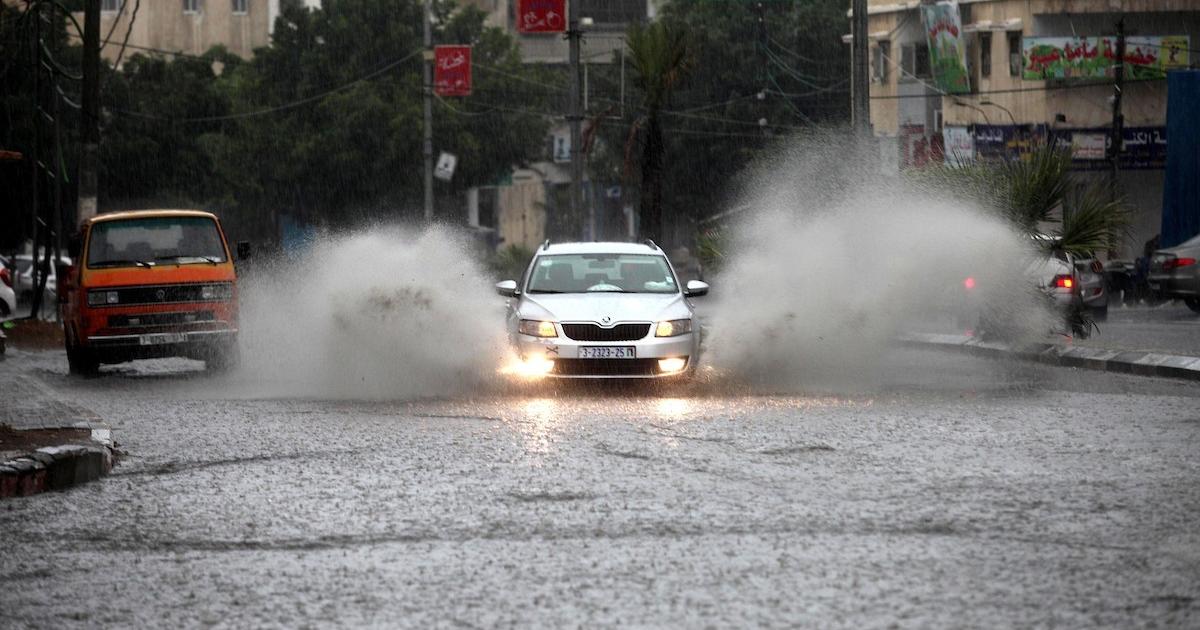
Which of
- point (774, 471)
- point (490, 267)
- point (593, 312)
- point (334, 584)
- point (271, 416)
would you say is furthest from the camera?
point (490, 267)

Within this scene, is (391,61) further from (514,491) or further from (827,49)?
(514,491)

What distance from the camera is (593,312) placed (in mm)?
17844

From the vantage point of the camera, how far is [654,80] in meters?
43.0

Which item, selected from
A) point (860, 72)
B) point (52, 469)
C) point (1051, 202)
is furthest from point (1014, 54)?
point (52, 469)

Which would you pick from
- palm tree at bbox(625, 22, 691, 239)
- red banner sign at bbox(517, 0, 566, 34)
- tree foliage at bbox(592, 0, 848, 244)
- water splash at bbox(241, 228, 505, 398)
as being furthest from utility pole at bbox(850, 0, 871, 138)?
tree foliage at bbox(592, 0, 848, 244)

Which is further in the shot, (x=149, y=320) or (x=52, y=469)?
(x=149, y=320)

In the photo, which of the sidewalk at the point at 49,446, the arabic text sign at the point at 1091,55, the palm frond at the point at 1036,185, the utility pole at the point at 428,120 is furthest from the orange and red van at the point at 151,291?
the arabic text sign at the point at 1091,55

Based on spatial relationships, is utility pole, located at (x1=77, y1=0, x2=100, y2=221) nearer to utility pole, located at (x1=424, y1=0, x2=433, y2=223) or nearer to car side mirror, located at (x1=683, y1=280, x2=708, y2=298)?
car side mirror, located at (x1=683, y1=280, x2=708, y2=298)

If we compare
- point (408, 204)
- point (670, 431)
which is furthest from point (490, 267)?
point (670, 431)

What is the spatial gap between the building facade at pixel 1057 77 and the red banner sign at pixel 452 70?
12410 mm

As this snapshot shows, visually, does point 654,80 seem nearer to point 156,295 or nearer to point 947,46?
point 947,46

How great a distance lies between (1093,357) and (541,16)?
2715 centimetres

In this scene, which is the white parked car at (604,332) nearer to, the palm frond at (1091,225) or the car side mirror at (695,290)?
the car side mirror at (695,290)

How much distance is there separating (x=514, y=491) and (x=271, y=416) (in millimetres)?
5527
